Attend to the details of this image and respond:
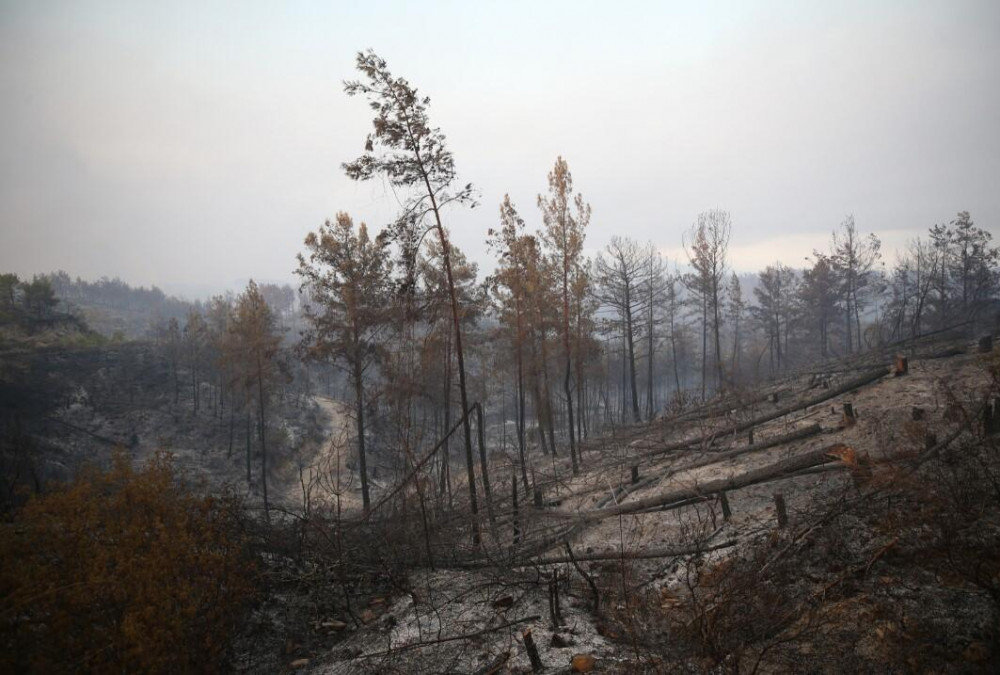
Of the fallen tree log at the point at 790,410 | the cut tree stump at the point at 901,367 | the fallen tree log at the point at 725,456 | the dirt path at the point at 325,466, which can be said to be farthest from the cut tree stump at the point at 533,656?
the dirt path at the point at 325,466

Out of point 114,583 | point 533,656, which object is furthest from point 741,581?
point 114,583

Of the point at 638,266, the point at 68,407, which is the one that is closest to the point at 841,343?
the point at 638,266

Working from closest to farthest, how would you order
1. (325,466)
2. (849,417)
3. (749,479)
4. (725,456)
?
(749,479), (849,417), (725,456), (325,466)

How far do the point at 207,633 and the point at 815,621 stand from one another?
6.59 m

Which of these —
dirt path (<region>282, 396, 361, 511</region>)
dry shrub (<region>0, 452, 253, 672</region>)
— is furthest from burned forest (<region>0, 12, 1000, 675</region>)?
dirt path (<region>282, 396, 361, 511</region>)

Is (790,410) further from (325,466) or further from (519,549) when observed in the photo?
(325,466)

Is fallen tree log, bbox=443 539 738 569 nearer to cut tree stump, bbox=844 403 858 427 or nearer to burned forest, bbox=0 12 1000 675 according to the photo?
burned forest, bbox=0 12 1000 675

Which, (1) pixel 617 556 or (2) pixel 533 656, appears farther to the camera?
(1) pixel 617 556

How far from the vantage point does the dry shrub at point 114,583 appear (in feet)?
13.5

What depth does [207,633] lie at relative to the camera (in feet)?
16.8

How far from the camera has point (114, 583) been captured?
Result: 4.46m

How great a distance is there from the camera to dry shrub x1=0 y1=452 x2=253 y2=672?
162 inches

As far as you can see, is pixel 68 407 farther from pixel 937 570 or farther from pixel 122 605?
pixel 937 570

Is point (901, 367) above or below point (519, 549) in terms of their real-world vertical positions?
above
